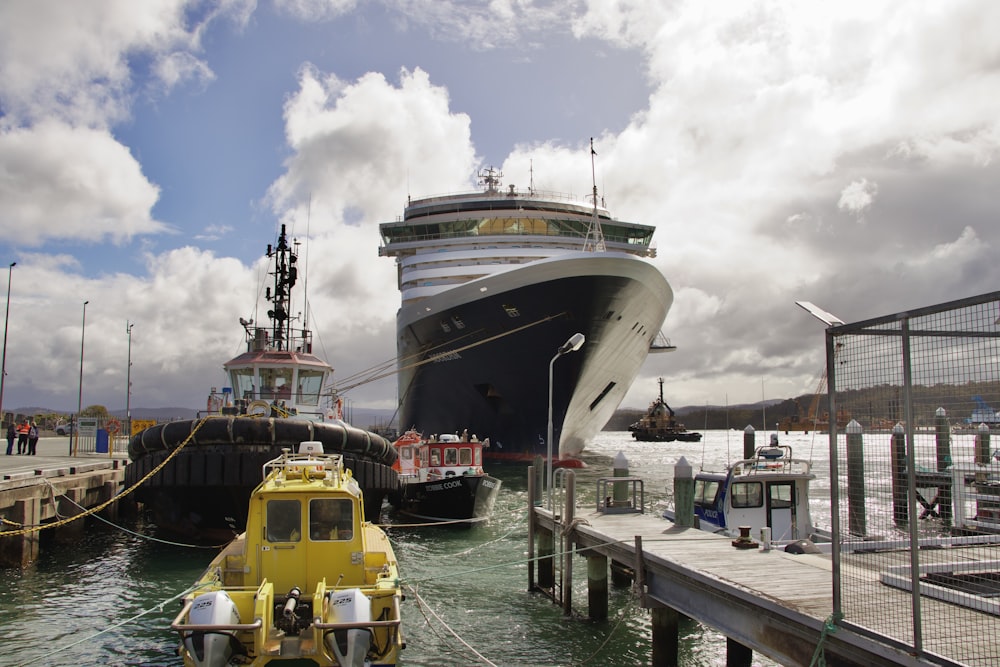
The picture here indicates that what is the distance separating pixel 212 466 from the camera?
51.7 feet

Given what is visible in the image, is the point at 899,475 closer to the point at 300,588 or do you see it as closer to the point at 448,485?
the point at 300,588

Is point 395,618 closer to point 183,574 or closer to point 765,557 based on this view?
point 765,557

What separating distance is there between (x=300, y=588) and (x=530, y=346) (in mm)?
22686

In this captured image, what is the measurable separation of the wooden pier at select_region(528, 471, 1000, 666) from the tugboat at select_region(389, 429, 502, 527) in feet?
22.7

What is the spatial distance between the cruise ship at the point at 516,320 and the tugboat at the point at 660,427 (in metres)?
65.9

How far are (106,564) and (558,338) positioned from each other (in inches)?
728

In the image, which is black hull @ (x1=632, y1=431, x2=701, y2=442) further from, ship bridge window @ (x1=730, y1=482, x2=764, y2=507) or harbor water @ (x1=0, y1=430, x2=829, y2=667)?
ship bridge window @ (x1=730, y1=482, x2=764, y2=507)

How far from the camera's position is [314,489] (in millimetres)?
8648

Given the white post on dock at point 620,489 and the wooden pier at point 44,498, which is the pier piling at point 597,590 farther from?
the wooden pier at point 44,498

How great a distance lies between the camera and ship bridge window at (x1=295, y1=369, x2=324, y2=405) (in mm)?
21469

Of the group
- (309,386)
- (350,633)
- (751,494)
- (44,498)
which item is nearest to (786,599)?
(350,633)

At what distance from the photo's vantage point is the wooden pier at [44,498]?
15.2m

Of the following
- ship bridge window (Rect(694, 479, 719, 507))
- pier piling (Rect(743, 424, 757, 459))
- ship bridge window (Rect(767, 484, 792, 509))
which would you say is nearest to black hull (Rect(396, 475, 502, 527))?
pier piling (Rect(743, 424, 757, 459))

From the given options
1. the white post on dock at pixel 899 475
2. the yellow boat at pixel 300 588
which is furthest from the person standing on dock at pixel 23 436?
the white post on dock at pixel 899 475
